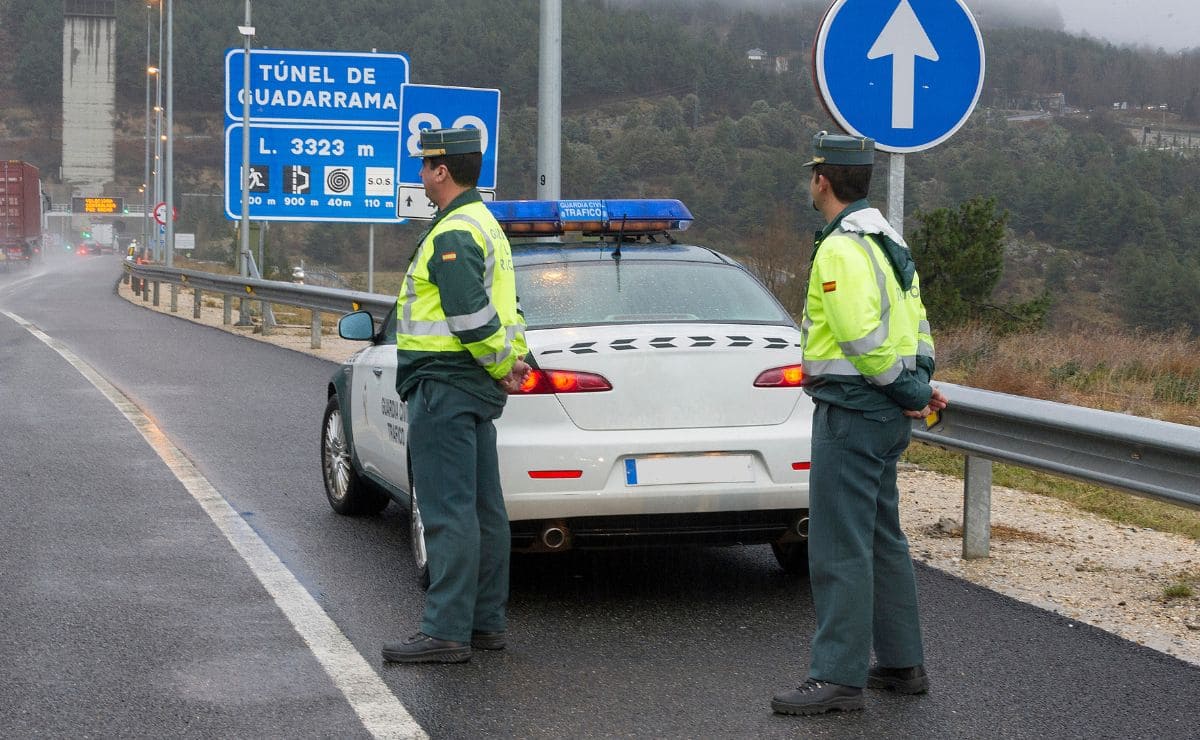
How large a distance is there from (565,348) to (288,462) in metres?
4.42

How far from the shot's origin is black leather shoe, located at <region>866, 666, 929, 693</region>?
4875 millimetres

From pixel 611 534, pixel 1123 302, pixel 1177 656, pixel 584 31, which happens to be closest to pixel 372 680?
pixel 611 534

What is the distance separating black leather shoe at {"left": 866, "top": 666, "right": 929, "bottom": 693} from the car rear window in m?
1.80

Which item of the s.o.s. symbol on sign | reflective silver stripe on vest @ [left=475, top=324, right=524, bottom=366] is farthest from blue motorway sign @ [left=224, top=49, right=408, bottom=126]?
reflective silver stripe on vest @ [left=475, top=324, right=524, bottom=366]

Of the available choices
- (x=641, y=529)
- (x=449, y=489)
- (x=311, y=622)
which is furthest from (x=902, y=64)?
(x=311, y=622)

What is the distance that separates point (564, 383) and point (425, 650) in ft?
3.93

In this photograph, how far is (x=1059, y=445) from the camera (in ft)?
20.6

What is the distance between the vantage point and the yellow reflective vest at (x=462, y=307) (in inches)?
198

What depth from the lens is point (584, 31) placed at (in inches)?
6944

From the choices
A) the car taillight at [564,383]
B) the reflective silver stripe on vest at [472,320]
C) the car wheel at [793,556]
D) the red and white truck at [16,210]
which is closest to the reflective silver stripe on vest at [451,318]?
the reflective silver stripe on vest at [472,320]

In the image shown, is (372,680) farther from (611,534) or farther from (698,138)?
(698,138)

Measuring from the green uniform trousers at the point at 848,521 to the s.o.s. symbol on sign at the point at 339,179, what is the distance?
2024 cm

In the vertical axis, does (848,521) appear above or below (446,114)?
below

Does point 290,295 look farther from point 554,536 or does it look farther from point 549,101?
point 554,536
